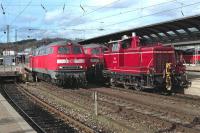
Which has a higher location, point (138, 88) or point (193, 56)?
point (193, 56)

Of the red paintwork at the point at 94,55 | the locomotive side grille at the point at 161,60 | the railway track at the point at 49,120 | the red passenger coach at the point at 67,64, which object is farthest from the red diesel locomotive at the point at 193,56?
the railway track at the point at 49,120

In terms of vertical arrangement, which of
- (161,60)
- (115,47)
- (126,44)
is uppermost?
(126,44)

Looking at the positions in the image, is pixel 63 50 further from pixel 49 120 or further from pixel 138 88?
pixel 49 120

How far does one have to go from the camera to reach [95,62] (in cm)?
3086

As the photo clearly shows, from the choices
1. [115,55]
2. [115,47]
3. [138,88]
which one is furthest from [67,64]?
[138,88]

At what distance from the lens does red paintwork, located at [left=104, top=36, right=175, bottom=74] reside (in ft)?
74.2

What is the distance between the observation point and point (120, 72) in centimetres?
2623

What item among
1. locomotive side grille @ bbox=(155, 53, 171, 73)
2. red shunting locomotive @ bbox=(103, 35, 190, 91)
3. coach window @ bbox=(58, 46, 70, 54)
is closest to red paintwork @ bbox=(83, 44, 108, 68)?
coach window @ bbox=(58, 46, 70, 54)

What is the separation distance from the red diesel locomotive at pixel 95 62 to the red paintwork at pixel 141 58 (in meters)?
3.34

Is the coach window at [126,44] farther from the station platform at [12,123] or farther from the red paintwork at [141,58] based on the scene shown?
the station platform at [12,123]

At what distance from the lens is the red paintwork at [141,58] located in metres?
22.6

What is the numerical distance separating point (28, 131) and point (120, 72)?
16.0 meters

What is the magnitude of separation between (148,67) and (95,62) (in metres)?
8.75

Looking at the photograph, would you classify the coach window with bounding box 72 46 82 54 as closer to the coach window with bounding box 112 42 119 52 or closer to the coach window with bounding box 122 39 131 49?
the coach window with bounding box 112 42 119 52
